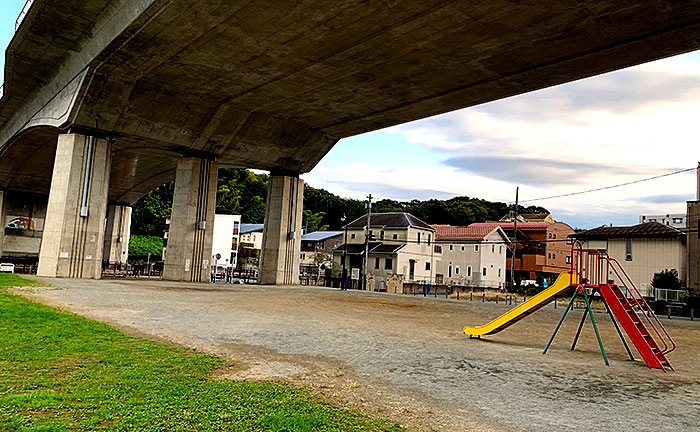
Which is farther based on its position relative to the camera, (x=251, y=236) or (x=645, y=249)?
(x=251, y=236)

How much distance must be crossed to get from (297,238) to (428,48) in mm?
22439

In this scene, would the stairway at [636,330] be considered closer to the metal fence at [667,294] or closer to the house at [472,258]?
the metal fence at [667,294]

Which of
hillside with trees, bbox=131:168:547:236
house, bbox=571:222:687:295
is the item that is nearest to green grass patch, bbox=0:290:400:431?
house, bbox=571:222:687:295

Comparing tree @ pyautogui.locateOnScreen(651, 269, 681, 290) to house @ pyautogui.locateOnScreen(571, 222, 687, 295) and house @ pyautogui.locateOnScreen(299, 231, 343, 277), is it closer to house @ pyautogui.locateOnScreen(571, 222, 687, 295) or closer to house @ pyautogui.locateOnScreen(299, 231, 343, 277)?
house @ pyautogui.locateOnScreen(571, 222, 687, 295)

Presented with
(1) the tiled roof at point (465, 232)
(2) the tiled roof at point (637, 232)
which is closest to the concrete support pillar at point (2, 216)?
(1) the tiled roof at point (465, 232)

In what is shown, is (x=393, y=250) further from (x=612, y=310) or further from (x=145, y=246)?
(x=145, y=246)

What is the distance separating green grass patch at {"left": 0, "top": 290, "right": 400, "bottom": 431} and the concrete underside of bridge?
1578 centimetres

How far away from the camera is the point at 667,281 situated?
3525 cm

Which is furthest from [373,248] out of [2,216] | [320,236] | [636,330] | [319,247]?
[636,330]

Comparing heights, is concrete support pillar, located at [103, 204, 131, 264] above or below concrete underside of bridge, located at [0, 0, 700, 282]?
below

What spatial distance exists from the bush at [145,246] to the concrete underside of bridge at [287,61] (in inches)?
1496

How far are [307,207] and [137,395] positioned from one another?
319ft

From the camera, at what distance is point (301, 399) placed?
613 centimetres

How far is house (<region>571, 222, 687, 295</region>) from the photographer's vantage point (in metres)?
37.5
